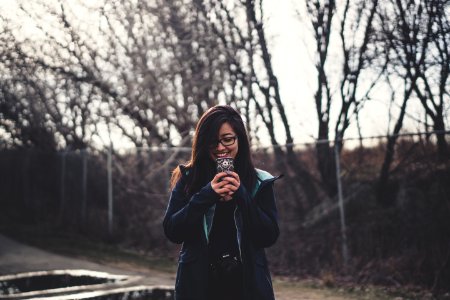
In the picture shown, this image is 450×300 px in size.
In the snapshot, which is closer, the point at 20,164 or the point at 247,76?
the point at 247,76

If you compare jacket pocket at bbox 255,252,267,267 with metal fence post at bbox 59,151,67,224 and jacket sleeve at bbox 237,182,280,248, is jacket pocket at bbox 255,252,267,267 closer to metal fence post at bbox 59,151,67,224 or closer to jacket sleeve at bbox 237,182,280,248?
jacket sleeve at bbox 237,182,280,248

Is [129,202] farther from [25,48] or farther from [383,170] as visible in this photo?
[383,170]

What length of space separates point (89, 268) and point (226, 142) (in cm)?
713

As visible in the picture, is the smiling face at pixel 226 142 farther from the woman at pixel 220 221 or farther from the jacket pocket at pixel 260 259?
the jacket pocket at pixel 260 259

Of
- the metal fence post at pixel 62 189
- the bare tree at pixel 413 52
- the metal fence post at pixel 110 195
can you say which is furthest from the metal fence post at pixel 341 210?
the metal fence post at pixel 62 189

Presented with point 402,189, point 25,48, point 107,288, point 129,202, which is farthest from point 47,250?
point 402,189

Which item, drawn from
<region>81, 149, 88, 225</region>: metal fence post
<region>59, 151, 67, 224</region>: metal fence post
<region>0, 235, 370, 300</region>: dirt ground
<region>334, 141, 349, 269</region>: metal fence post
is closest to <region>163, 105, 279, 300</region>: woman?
<region>0, 235, 370, 300</region>: dirt ground

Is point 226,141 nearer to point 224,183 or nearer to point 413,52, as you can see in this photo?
point 224,183

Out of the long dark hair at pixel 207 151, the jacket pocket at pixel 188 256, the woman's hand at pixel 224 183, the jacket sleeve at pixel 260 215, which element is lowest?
the jacket pocket at pixel 188 256

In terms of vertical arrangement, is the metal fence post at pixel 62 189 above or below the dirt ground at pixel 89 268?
above

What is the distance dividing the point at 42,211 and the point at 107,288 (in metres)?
9.28

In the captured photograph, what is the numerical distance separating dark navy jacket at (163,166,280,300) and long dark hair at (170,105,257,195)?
126 millimetres

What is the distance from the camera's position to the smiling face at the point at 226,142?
9.59ft

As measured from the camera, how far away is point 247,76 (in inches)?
486
